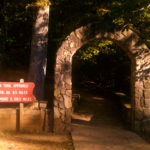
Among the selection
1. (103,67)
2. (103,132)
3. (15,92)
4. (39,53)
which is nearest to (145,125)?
(103,132)

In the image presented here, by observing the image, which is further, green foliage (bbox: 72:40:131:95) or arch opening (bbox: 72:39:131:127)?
green foliage (bbox: 72:40:131:95)

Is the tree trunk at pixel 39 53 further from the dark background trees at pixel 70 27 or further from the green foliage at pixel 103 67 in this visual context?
the green foliage at pixel 103 67

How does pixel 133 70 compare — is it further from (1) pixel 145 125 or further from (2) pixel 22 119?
(2) pixel 22 119

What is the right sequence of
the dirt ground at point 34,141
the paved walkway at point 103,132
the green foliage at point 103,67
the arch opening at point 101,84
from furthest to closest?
the green foliage at point 103,67, the arch opening at point 101,84, the paved walkway at point 103,132, the dirt ground at point 34,141

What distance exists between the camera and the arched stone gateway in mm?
11438

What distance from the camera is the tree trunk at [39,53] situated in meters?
13.4

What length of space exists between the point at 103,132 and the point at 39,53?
3739 mm

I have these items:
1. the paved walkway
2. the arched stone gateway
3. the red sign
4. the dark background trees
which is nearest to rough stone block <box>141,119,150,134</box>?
the arched stone gateway

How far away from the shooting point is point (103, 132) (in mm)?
11391

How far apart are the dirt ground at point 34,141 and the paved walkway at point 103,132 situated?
0.30 m

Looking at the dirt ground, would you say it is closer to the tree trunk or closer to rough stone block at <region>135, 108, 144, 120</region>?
rough stone block at <region>135, 108, 144, 120</region>

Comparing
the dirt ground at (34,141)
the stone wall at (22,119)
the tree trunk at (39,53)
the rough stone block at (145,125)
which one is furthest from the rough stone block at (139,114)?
the tree trunk at (39,53)

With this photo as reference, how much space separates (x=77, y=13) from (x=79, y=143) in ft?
27.0

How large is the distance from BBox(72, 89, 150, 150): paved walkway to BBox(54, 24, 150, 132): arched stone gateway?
628 mm
